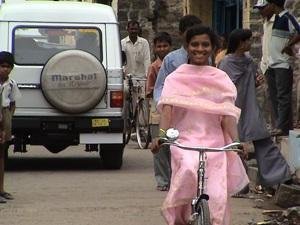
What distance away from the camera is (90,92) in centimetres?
1189

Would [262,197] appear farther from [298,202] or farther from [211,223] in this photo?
[211,223]

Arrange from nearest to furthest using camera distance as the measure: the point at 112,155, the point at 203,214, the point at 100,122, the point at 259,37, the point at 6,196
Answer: the point at 203,214
the point at 6,196
the point at 100,122
the point at 112,155
the point at 259,37

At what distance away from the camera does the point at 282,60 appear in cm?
1070

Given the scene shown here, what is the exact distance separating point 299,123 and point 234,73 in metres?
2.13

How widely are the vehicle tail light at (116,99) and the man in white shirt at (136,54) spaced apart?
14.7 feet

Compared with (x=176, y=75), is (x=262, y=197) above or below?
below

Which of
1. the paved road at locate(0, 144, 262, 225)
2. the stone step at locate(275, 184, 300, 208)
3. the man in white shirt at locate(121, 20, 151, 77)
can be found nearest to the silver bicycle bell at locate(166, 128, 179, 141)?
the paved road at locate(0, 144, 262, 225)

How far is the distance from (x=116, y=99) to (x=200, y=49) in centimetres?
578

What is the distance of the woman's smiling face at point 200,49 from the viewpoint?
649 cm

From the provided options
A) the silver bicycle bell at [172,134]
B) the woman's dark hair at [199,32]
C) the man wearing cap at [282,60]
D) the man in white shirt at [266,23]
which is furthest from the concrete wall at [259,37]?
the silver bicycle bell at [172,134]

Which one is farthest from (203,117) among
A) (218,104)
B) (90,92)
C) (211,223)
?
(90,92)

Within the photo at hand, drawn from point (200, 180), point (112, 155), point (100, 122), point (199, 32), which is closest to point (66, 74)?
point (100, 122)

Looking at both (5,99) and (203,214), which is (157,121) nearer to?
(5,99)

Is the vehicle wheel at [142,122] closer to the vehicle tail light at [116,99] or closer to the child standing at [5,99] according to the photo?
the vehicle tail light at [116,99]
